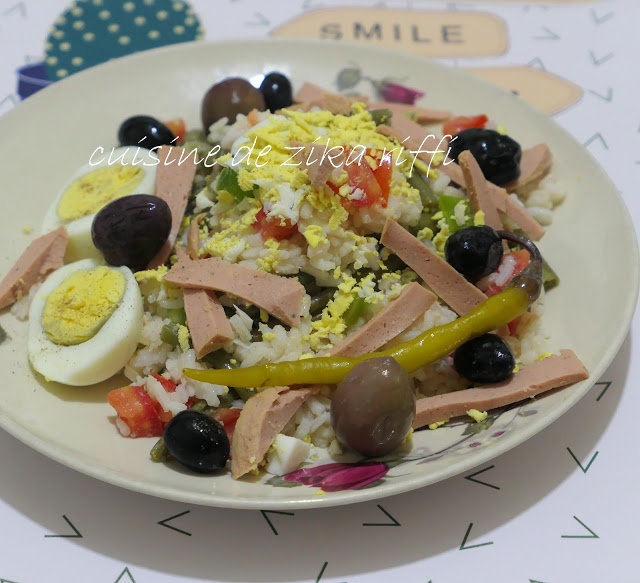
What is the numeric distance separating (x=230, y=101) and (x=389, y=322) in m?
1.62

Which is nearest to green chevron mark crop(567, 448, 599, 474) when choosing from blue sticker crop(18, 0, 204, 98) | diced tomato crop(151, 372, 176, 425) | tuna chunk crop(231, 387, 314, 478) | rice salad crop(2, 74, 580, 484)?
rice salad crop(2, 74, 580, 484)

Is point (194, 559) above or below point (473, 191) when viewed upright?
below

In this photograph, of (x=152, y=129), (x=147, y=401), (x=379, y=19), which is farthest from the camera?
(x=379, y=19)

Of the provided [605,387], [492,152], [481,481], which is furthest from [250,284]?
[605,387]

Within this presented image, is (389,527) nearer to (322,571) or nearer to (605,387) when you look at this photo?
(322,571)

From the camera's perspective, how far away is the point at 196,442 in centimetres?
221

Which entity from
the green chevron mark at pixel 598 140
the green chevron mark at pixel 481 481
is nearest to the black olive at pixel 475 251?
the green chevron mark at pixel 481 481

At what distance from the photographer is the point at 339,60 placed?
4020 millimetres

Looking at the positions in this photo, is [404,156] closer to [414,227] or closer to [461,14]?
[414,227]

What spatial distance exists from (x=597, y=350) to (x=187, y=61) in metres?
2.84

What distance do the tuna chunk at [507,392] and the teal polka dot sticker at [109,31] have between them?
337cm

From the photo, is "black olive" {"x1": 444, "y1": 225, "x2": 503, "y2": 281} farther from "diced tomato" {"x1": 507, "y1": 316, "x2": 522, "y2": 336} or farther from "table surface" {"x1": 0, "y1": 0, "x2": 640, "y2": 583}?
"table surface" {"x1": 0, "y1": 0, "x2": 640, "y2": 583}

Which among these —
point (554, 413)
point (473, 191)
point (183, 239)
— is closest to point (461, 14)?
point (473, 191)

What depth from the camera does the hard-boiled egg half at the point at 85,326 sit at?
2527mm
